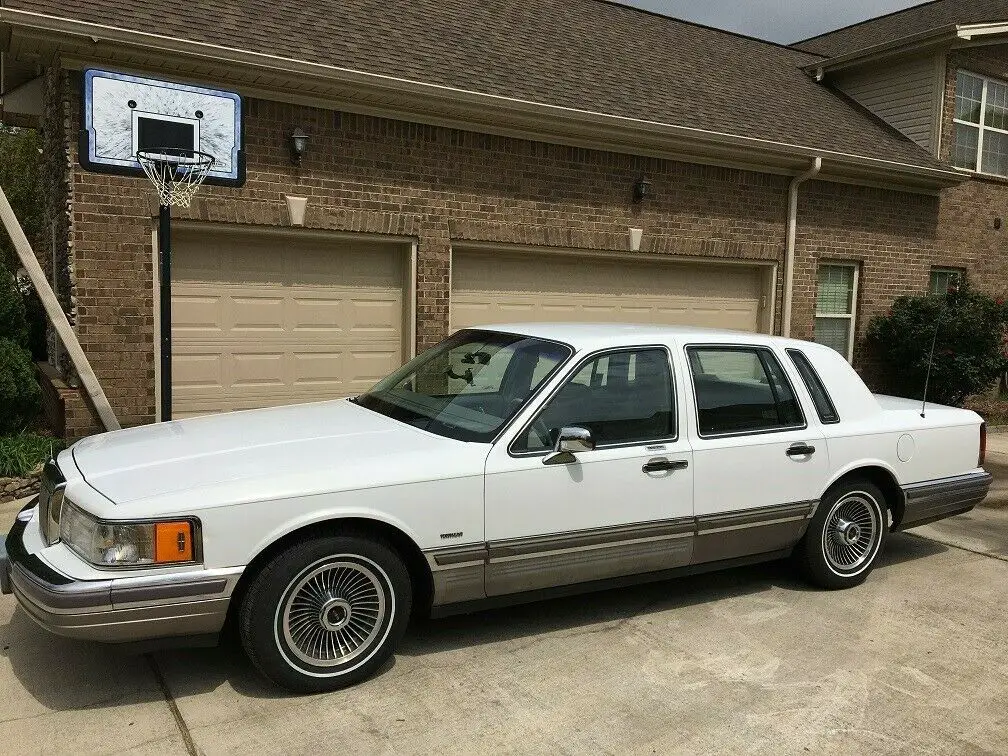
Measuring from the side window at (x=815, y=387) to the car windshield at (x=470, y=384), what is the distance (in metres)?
1.56

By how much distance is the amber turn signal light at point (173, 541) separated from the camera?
3344 millimetres

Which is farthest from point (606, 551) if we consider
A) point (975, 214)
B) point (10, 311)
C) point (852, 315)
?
point (975, 214)

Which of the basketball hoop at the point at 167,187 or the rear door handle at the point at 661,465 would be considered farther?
the basketball hoop at the point at 167,187

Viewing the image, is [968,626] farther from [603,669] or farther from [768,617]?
[603,669]

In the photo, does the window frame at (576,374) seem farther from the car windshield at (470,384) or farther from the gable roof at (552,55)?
the gable roof at (552,55)

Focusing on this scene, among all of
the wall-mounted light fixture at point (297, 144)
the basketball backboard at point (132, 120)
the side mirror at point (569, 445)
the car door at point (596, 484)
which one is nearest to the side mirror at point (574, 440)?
the side mirror at point (569, 445)

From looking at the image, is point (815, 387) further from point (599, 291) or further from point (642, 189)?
point (642, 189)

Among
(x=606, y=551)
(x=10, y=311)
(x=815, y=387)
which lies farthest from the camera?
(x=10, y=311)

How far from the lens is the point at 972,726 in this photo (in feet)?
11.7

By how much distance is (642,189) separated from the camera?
10.1m

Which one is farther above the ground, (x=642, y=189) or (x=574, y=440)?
(x=642, y=189)

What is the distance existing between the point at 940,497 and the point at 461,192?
5.57 metres

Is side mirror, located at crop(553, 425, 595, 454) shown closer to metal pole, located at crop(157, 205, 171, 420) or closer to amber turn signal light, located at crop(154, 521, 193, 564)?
amber turn signal light, located at crop(154, 521, 193, 564)

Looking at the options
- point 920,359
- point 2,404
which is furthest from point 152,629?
point 920,359
